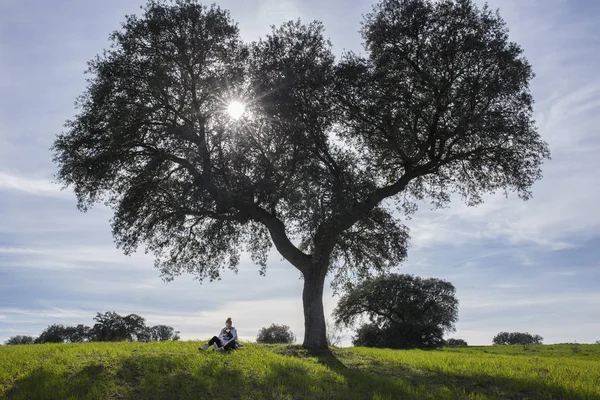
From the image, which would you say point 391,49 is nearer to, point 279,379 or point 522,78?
point 522,78

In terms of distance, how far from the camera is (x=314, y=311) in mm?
25172

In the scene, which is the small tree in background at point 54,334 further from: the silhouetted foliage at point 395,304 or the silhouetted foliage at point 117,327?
the silhouetted foliage at point 395,304

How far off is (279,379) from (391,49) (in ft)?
61.9

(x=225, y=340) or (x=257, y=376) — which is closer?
(x=257, y=376)

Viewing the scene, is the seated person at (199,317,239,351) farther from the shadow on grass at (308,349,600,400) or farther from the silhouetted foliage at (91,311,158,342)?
the silhouetted foliage at (91,311,158,342)

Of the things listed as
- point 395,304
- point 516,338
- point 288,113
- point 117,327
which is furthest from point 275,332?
point 516,338

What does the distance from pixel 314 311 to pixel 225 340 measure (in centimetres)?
555

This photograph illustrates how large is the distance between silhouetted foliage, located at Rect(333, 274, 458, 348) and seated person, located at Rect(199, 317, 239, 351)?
3922 centimetres

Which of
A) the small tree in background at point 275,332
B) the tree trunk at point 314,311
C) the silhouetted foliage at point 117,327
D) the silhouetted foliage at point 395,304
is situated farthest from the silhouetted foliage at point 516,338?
the tree trunk at point 314,311

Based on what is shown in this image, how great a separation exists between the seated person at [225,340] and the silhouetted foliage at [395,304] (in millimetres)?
39220

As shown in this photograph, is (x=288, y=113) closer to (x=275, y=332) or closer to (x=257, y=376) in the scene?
(x=257, y=376)

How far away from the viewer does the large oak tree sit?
81.9 ft

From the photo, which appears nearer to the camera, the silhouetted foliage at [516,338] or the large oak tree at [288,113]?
the large oak tree at [288,113]

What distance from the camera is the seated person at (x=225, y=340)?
21.4 metres
